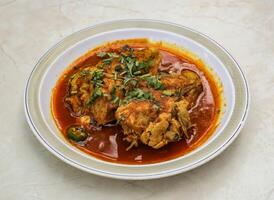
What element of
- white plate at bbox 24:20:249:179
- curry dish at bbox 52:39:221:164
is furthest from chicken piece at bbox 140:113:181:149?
white plate at bbox 24:20:249:179

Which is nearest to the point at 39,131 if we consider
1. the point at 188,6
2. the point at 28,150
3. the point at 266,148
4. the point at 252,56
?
the point at 28,150

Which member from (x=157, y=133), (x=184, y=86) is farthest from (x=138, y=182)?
(x=184, y=86)

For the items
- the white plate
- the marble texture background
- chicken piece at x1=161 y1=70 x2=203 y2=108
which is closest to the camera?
the white plate

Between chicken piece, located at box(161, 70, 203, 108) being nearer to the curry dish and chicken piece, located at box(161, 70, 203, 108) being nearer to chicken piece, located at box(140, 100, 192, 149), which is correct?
the curry dish

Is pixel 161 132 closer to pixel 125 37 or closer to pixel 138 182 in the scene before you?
pixel 138 182

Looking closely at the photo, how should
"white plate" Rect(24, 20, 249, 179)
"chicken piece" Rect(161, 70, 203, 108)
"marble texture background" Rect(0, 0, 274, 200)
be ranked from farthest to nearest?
"chicken piece" Rect(161, 70, 203, 108) < "marble texture background" Rect(0, 0, 274, 200) < "white plate" Rect(24, 20, 249, 179)

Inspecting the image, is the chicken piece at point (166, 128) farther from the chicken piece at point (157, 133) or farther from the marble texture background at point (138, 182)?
the marble texture background at point (138, 182)

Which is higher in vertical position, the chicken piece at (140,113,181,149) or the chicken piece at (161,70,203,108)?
the chicken piece at (161,70,203,108)

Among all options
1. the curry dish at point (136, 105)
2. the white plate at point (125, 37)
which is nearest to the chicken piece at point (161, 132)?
the curry dish at point (136, 105)
